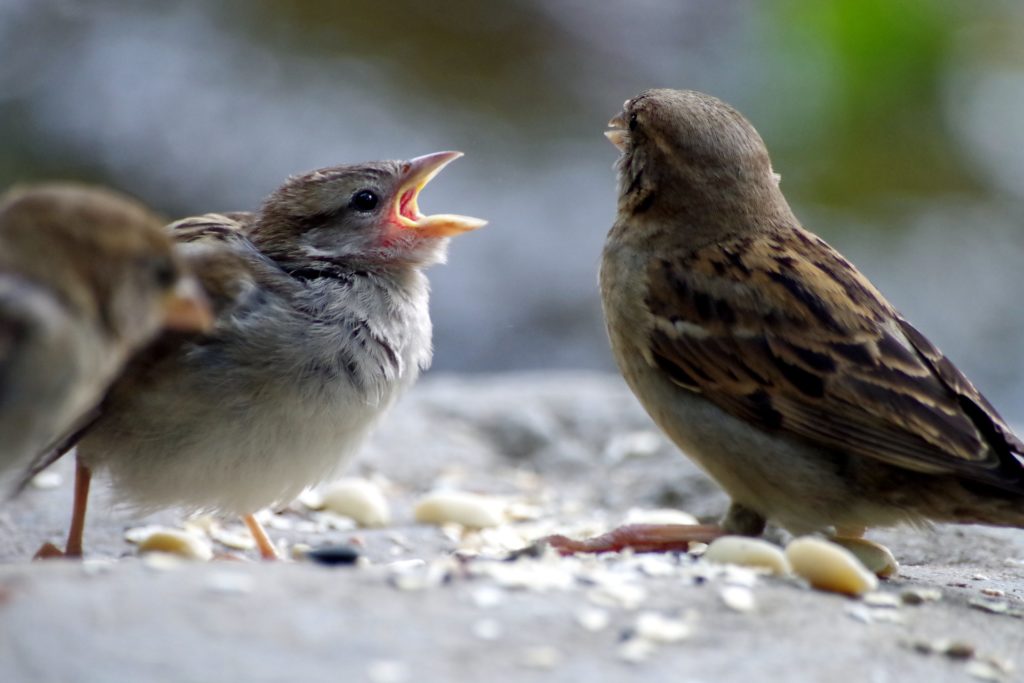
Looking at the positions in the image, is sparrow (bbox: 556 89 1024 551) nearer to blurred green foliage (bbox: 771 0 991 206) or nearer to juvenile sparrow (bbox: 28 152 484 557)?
juvenile sparrow (bbox: 28 152 484 557)

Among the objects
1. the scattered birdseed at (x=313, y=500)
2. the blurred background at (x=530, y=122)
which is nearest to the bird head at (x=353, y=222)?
the scattered birdseed at (x=313, y=500)

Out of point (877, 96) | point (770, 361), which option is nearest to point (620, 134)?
point (770, 361)

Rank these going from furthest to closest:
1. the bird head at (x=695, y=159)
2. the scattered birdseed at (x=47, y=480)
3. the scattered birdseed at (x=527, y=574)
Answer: the scattered birdseed at (x=47, y=480)
the bird head at (x=695, y=159)
the scattered birdseed at (x=527, y=574)

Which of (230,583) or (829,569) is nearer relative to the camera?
(230,583)

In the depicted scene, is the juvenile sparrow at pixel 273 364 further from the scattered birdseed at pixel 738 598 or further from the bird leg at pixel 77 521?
the scattered birdseed at pixel 738 598

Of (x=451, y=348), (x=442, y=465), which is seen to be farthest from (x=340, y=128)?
(x=442, y=465)

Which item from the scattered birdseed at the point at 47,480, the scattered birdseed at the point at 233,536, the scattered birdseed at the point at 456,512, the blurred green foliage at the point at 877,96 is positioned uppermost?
the blurred green foliage at the point at 877,96

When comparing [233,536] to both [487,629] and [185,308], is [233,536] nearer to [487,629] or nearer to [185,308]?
[185,308]
